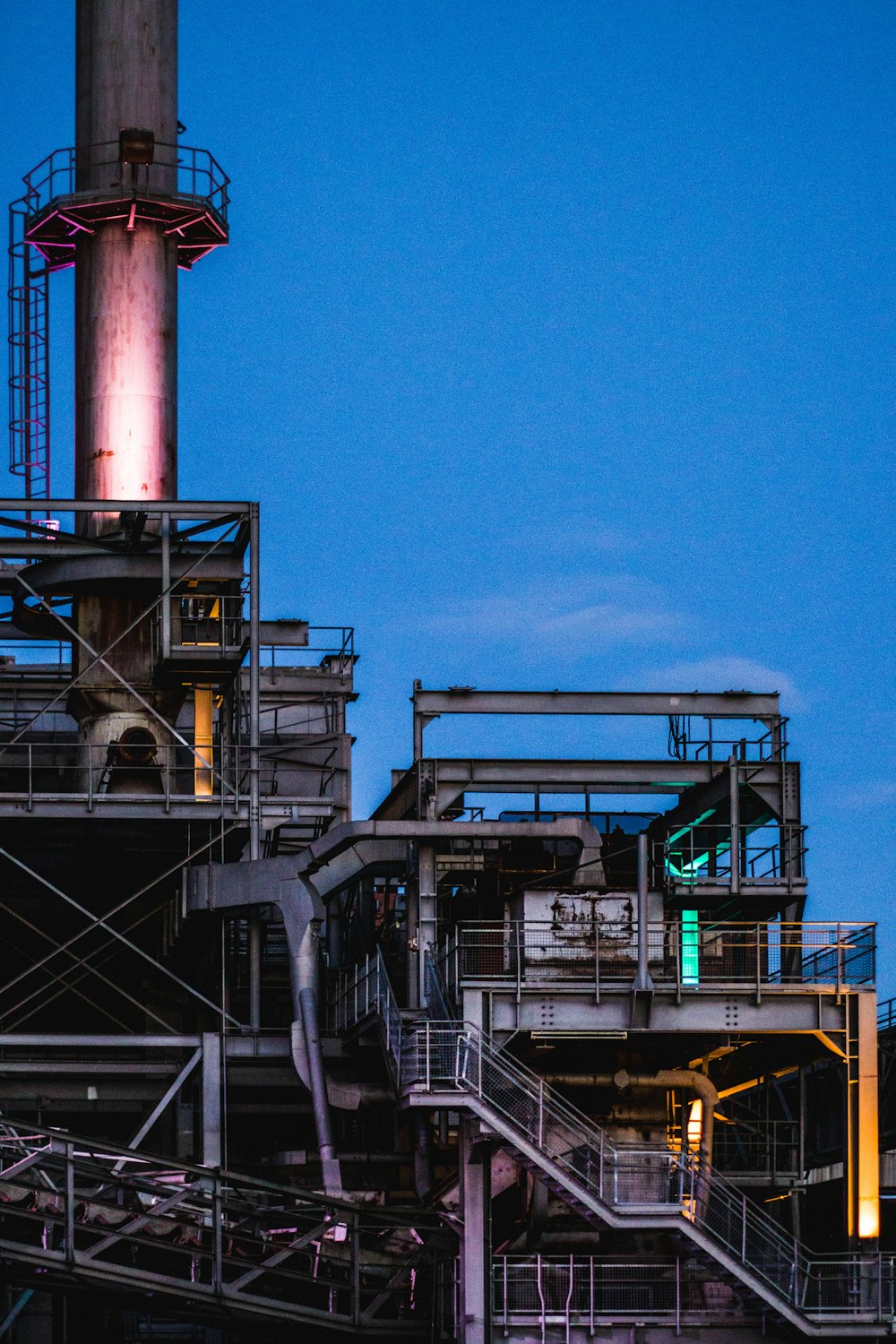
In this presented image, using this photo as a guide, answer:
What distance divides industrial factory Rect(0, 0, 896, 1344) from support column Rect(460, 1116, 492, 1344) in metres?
0.08

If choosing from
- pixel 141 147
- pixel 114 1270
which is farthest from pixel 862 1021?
pixel 141 147

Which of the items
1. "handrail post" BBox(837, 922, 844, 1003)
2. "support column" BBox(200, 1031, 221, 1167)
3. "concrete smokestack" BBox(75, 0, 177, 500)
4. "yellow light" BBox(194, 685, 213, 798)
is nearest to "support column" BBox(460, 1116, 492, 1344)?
"handrail post" BBox(837, 922, 844, 1003)

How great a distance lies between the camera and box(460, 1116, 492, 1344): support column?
150 ft

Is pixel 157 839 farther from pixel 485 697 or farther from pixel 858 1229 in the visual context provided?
pixel 858 1229

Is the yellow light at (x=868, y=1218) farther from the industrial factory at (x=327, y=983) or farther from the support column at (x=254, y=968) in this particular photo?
the support column at (x=254, y=968)

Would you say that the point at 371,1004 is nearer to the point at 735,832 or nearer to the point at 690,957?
the point at 690,957

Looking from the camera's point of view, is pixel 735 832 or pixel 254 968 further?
pixel 735 832

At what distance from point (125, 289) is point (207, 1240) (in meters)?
26.9

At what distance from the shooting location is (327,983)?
203ft

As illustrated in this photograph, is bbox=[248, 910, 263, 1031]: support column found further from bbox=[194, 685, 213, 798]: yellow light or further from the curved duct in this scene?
the curved duct

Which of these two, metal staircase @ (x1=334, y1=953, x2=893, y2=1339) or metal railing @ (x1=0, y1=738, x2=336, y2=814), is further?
metal railing @ (x1=0, y1=738, x2=336, y2=814)

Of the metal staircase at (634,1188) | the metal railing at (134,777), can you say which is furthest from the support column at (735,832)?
the metal staircase at (634,1188)

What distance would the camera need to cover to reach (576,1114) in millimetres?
49500

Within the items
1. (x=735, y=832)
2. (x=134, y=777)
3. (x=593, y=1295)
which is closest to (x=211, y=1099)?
(x=134, y=777)
